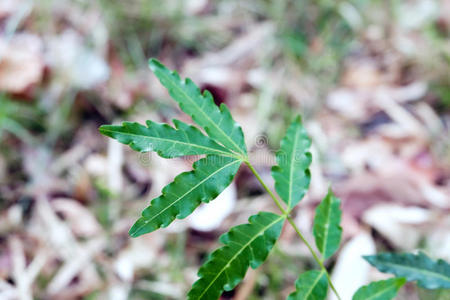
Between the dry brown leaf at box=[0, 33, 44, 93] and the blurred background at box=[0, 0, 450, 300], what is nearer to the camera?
the blurred background at box=[0, 0, 450, 300]

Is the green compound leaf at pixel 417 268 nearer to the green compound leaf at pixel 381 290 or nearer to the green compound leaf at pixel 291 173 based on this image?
the green compound leaf at pixel 381 290

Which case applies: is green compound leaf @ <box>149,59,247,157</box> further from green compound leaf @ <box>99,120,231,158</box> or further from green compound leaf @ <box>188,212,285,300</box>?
green compound leaf @ <box>188,212,285,300</box>

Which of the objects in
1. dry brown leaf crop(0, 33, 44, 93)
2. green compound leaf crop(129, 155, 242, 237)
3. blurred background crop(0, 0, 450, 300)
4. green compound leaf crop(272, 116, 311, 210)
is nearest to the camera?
green compound leaf crop(129, 155, 242, 237)

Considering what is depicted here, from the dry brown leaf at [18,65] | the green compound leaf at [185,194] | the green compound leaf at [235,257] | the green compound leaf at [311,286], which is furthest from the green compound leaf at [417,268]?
the dry brown leaf at [18,65]

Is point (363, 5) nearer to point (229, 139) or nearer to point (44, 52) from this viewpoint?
point (44, 52)

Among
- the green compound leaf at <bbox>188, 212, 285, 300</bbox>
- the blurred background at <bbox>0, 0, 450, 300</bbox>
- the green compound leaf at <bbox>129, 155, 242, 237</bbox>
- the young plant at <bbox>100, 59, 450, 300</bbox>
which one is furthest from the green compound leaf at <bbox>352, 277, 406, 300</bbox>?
the blurred background at <bbox>0, 0, 450, 300</bbox>

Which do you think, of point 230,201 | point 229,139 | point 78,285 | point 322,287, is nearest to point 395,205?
point 230,201
